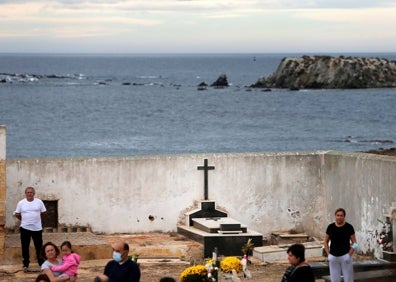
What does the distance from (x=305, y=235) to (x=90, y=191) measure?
3861mm

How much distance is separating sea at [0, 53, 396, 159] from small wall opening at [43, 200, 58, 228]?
4696 centimetres

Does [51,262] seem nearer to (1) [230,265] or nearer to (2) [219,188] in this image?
(1) [230,265]

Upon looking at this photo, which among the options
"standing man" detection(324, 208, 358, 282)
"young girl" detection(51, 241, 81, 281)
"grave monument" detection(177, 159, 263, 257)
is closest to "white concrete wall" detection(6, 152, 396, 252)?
"grave monument" detection(177, 159, 263, 257)

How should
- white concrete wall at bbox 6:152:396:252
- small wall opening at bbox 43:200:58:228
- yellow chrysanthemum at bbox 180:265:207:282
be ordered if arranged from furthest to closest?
small wall opening at bbox 43:200:58:228
white concrete wall at bbox 6:152:396:252
yellow chrysanthemum at bbox 180:265:207:282

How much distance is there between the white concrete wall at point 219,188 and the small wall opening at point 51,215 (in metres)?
0.09

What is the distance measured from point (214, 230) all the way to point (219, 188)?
1491 millimetres

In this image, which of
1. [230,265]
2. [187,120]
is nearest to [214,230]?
[230,265]

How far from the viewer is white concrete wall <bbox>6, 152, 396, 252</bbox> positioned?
1925 centimetres

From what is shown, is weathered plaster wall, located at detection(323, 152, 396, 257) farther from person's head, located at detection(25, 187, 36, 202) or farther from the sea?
the sea

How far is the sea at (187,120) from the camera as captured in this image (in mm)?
74375

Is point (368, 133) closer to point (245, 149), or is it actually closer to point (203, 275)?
point (245, 149)

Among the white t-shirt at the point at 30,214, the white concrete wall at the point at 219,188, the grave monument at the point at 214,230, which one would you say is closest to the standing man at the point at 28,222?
the white t-shirt at the point at 30,214

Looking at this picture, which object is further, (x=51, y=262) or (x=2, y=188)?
(x=2, y=188)

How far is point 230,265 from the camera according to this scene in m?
16.3
